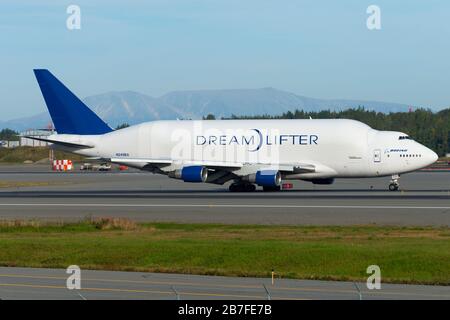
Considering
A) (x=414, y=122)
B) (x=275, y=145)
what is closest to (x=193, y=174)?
(x=275, y=145)

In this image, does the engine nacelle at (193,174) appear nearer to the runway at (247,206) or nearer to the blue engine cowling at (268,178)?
the runway at (247,206)

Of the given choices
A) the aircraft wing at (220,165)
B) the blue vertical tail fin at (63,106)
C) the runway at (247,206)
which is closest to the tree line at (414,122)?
the blue vertical tail fin at (63,106)

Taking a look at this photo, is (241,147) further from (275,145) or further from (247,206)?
(247,206)

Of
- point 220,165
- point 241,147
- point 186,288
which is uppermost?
point 241,147

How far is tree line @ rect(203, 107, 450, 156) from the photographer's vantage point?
16138cm

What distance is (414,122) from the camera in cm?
18588

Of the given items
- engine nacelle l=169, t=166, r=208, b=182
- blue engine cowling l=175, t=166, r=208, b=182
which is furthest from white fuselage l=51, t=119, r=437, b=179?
blue engine cowling l=175, t=166, r=208, b=182

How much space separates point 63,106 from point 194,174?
10914mm

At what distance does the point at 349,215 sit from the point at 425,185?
83.7ft

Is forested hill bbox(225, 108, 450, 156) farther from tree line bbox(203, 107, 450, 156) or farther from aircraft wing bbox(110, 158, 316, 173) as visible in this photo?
aircraft wing bbox(110, 158, 316, 173)

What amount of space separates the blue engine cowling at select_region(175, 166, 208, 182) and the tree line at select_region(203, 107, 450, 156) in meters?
108

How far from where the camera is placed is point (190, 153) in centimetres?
5666
